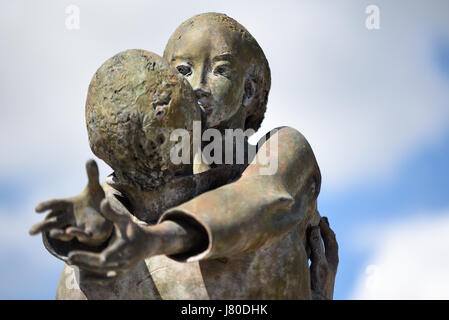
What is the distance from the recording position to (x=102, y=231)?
536 cm

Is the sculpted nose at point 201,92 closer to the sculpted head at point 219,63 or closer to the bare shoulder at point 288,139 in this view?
the sculpted head at point 219,63

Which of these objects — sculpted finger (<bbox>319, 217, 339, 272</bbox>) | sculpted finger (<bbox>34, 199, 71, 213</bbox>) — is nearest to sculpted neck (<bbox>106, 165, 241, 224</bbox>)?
sculpted finger (<bbox>34, 199, 71, 213</bbox>)

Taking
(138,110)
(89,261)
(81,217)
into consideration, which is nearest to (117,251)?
(89,261)

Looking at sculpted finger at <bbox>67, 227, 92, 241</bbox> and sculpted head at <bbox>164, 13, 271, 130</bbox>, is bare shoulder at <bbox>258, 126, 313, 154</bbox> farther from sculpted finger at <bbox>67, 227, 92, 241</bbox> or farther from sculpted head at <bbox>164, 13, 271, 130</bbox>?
sculpted finger at <bbox>67, 227, 92, 241</bbox>

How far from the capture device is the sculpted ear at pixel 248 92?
723 centimetres

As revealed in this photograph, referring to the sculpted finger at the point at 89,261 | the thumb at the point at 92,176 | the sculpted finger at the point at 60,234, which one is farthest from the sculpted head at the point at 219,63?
the sculpted finger at the point at 89,261

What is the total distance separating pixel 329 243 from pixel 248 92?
1830 mm

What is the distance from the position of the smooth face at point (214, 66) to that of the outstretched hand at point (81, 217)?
1.60m

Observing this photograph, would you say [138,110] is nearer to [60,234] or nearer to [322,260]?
[60,234]

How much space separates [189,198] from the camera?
653cm

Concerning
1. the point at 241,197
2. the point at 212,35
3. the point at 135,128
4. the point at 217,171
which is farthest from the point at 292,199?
the point at 212,35

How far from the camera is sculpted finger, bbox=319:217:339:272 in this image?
26.1 ft
